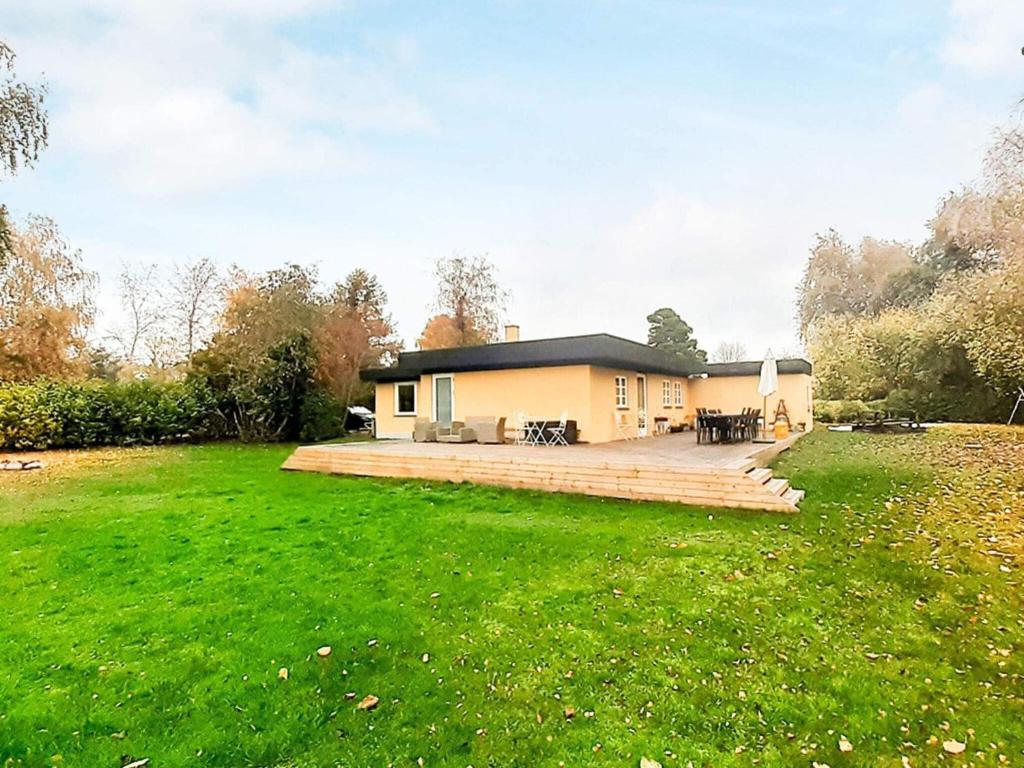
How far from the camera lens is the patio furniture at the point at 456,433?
14609 millimetres

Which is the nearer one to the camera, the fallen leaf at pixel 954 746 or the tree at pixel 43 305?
the fallen leaf at pixel 954 746

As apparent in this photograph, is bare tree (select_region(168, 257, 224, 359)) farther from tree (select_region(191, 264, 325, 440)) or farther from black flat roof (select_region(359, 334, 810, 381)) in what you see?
black flat roof (select_region(359, 334, 810, 381))

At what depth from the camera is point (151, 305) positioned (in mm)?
25594

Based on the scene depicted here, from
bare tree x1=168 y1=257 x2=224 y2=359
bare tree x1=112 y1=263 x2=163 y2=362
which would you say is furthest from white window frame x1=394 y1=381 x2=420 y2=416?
bare tree x1=112 y1=263 x2=163 y2=362

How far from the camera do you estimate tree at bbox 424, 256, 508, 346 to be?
31406 millimetres

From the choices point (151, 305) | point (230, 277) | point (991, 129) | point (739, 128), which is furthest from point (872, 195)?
point (151, 305)

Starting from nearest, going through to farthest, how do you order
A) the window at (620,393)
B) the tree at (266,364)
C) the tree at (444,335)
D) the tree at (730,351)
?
the window at (620,393) → the tree at (266,364) → the tree at (444,335) → the tree at (730,351)

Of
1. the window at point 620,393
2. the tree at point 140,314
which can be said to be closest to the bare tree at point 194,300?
the tree at point 140,314

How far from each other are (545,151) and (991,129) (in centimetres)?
1144

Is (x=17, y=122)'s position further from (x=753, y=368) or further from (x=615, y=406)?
(x=753, y=368)

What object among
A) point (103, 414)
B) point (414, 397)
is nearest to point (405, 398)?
point (414, 397)

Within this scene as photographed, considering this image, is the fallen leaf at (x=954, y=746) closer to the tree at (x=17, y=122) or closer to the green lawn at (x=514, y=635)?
the green lawn at (x=514, y=635)

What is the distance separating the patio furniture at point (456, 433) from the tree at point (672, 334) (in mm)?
28730

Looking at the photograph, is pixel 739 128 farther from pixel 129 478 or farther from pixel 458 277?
pixel 458 277
